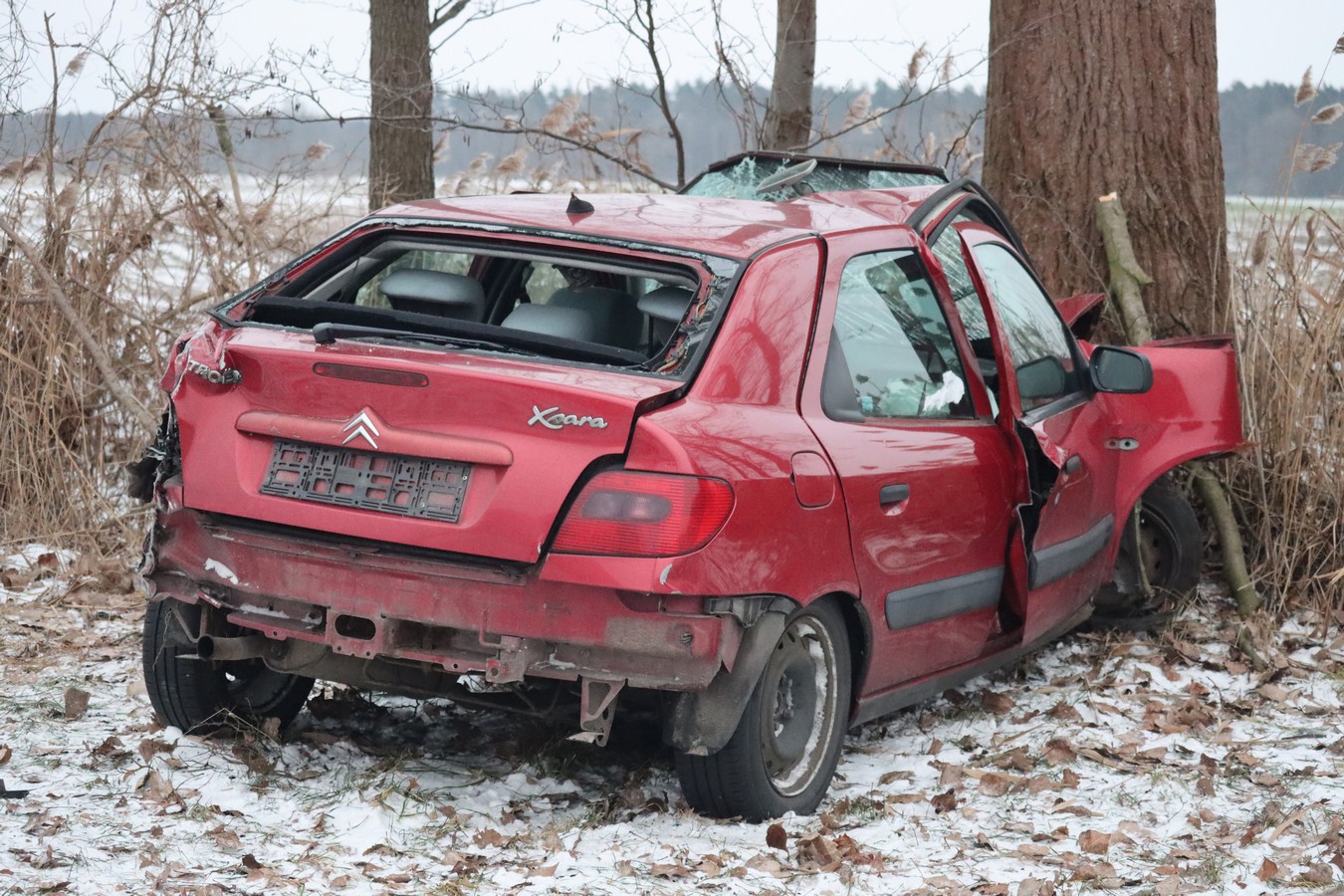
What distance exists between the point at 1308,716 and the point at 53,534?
17.9 ft

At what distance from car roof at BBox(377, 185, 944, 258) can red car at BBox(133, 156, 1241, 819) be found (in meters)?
0.02

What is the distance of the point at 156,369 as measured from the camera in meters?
8.11

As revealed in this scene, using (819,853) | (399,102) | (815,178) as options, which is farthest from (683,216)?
(399,102)

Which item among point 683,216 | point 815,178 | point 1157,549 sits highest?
point 815,178

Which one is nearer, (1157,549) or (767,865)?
(767,865)

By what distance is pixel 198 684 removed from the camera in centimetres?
458

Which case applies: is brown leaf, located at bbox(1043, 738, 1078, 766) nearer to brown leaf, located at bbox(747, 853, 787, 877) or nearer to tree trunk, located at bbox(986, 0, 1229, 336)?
brown leaf, located at bbox(747, 853, 787, 877)

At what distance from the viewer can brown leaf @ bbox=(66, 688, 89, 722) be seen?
16.3ft

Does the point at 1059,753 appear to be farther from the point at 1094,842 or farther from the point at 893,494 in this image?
the point at 893,494

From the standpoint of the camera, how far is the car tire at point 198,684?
4.54 metres

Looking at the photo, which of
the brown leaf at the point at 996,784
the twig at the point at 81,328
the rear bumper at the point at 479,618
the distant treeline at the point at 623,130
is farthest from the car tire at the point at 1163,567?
the twig at the point at 81,328

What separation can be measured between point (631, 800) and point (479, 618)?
35.5 inches

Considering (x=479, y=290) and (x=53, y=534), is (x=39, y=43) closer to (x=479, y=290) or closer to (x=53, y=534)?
(x=53, y=534)

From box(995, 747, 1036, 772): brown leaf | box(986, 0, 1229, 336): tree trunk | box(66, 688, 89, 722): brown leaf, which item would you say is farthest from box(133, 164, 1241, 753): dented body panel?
box(986, 0, 1229, 336): tree trunk
